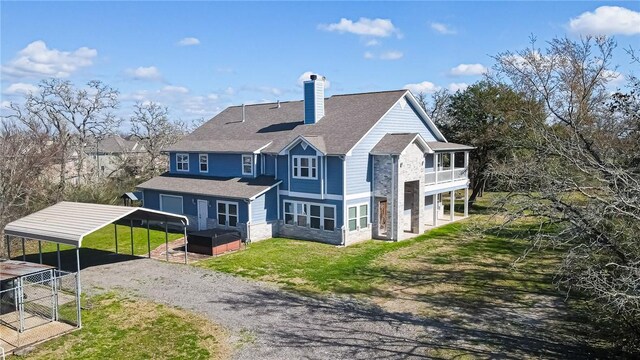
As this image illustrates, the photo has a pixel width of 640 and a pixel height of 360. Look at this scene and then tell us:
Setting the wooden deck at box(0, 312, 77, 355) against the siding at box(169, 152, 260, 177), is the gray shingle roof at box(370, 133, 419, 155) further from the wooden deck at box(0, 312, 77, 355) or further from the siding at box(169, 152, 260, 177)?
the wooden deck at box(0, 312, 77, 355)

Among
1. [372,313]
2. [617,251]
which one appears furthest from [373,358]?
[617,251]

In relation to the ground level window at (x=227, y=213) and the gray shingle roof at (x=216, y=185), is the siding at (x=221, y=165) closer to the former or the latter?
the gray shingle roof at (x=216, y=185)

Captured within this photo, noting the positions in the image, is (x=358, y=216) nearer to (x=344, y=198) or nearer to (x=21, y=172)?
(x=344, y=198)

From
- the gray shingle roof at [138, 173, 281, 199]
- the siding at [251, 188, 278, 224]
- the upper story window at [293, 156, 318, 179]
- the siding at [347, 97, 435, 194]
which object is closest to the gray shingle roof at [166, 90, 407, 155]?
the siding at [347, 97, 435, 194]

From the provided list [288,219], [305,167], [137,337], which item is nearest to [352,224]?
[288,219]

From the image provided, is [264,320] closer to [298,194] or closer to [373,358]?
[373,358]
